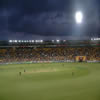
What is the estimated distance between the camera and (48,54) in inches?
2371

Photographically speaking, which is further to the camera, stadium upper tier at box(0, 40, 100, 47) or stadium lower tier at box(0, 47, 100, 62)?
stadium upper tier at box(0, 40, 100, 47)

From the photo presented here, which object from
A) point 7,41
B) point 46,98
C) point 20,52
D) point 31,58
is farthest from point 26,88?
point 7,41

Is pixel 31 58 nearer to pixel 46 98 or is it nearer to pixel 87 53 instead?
pixel 87 53

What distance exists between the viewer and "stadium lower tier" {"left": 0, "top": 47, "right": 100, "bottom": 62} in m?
56.1

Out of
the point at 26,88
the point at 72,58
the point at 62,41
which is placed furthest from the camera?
the point at 62,41

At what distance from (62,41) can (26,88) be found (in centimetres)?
4861

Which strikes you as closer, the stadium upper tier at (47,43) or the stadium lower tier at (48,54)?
the stadium lower tier at (48,54)

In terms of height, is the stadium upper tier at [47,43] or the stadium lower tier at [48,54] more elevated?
the stadium upper tier at [47,43]

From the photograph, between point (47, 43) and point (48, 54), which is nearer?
point (48, 54)

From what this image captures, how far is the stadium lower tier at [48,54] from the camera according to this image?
56.1m

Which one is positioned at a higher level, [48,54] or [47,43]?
[47,43]

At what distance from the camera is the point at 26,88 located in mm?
18000

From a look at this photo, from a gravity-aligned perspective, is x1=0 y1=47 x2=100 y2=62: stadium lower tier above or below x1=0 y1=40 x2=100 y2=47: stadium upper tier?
below

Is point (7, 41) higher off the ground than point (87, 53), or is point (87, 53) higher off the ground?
point (7, 41)
